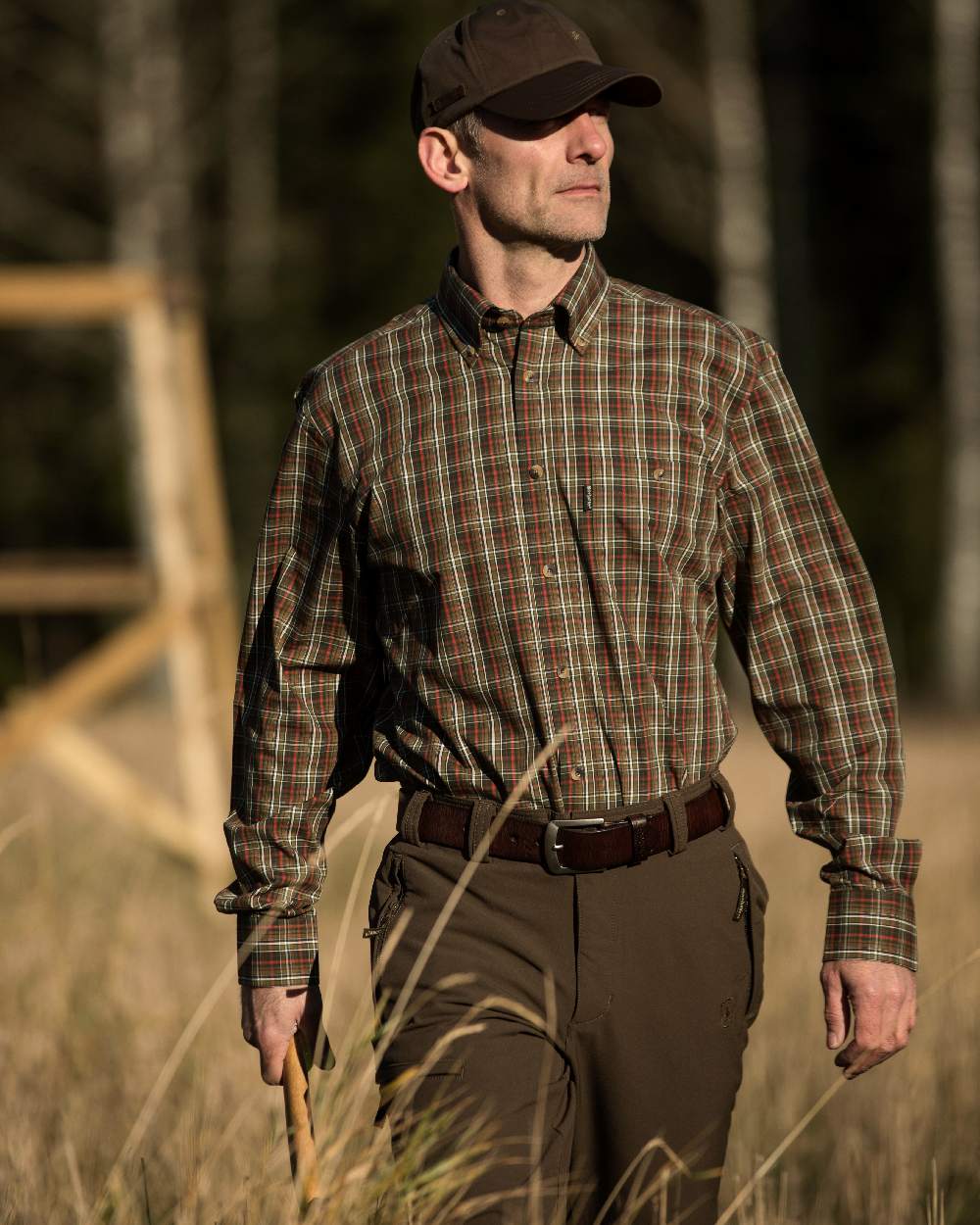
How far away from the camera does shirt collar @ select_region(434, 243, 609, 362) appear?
2537 millimetres

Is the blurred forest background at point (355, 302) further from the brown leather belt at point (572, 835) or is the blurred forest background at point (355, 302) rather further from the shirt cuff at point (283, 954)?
the brown leather belt at point (572, 835)

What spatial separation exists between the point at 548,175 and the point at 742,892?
40.7 inches

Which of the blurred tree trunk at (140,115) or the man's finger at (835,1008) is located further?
the blurred tree trunk at (140,115)

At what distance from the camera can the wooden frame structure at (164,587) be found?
21.1 feet

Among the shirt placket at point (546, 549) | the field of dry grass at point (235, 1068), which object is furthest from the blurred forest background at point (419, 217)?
the shirt placket at point (546, 549)

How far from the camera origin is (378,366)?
2650 millimetres

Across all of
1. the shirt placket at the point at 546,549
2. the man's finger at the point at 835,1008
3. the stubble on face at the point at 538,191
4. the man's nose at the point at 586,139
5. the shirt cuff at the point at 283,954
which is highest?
the man's nose at the point at 586,139

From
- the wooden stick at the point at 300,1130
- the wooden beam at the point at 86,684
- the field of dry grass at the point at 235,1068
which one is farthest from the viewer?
the wooden beam at the point at 86,684

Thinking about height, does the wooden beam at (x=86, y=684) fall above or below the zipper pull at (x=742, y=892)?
below

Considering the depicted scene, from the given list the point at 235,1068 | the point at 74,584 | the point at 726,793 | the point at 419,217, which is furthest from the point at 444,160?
the point at 419,217

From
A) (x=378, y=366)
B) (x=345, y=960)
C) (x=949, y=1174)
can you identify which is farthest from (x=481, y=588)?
(x=345, y=960)

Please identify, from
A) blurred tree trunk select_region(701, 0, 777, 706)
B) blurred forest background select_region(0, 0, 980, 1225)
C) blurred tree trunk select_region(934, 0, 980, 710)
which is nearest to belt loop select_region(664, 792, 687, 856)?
blurred forest background select_region(0, 0, 980, 1225)

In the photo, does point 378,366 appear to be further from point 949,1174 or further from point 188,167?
point 188,167

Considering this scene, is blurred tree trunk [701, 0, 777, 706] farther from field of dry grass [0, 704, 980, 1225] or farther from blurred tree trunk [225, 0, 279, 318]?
field of dry grass [0, 704, 980, 1225]
